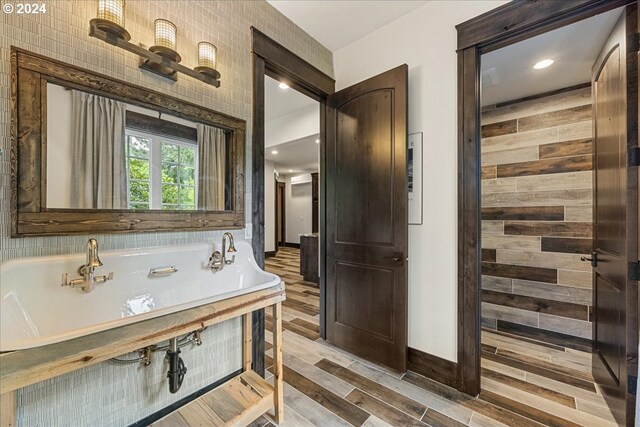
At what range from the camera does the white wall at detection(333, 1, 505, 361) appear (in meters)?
1.86

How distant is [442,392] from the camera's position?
5.86 feet

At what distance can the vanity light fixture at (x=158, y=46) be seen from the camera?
1.17m

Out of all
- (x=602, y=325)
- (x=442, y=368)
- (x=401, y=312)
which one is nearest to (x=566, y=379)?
(x=602, y=325)

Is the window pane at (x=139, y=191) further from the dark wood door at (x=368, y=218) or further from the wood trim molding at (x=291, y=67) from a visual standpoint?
the dark wood door at (x=368, y=218)

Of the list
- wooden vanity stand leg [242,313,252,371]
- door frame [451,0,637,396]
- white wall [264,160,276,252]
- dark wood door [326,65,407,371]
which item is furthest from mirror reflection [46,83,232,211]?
white wall [264,160,276,252]

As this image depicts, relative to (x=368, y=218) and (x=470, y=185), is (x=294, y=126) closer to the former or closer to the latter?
(x=368, y=218)

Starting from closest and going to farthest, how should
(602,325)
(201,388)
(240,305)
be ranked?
(240,305) < (201,388) < (602,325)

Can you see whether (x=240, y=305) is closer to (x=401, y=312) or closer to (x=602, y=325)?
(x=401, y=312)

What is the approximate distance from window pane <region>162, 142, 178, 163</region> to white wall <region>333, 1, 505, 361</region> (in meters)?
1.70

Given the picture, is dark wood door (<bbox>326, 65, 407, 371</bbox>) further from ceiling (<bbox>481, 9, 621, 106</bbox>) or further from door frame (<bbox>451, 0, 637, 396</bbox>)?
ceiling (<bbox>481, 9, 621, 106</bbox>)

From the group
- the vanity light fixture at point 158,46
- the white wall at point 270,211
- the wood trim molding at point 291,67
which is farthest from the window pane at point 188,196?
the white wall at point 270,211

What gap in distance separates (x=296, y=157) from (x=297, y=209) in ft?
10.3

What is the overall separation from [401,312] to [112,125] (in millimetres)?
2142

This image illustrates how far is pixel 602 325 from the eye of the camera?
70.6 inches
